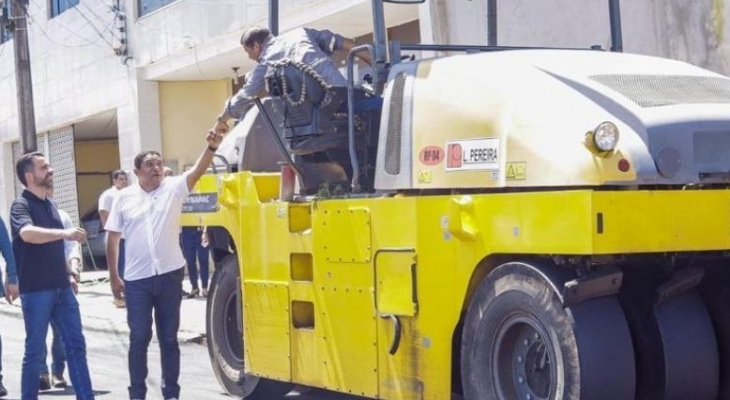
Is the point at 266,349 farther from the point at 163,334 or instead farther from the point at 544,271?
the point at 544,271

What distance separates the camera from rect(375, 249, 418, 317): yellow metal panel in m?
7.15

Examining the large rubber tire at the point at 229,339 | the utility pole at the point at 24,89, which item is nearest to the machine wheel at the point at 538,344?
the large rubber tire at the point at 229,339

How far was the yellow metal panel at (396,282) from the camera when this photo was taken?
282 inches

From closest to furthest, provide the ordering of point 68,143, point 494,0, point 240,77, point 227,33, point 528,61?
point 528,61 < point 494,0 < point 227,33 < point 240,77 < point 68,143

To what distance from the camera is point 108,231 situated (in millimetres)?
9078

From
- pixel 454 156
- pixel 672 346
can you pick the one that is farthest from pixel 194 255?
pixel 672 346

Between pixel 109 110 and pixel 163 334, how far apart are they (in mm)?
16147

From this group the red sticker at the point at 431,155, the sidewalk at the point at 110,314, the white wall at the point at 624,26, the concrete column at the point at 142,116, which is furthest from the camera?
the concrete column at the point at 142,116

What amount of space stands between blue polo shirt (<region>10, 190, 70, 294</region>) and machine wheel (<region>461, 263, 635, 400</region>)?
11.2 feet

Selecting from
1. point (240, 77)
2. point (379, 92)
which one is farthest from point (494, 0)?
point (240, 77)

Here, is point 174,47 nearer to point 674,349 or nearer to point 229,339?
point 229,339

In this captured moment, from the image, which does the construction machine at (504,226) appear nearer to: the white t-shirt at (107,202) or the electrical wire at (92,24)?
the white t-shirt at (107,202)

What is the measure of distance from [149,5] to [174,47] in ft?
5.57

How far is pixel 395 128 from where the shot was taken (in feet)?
24.6
